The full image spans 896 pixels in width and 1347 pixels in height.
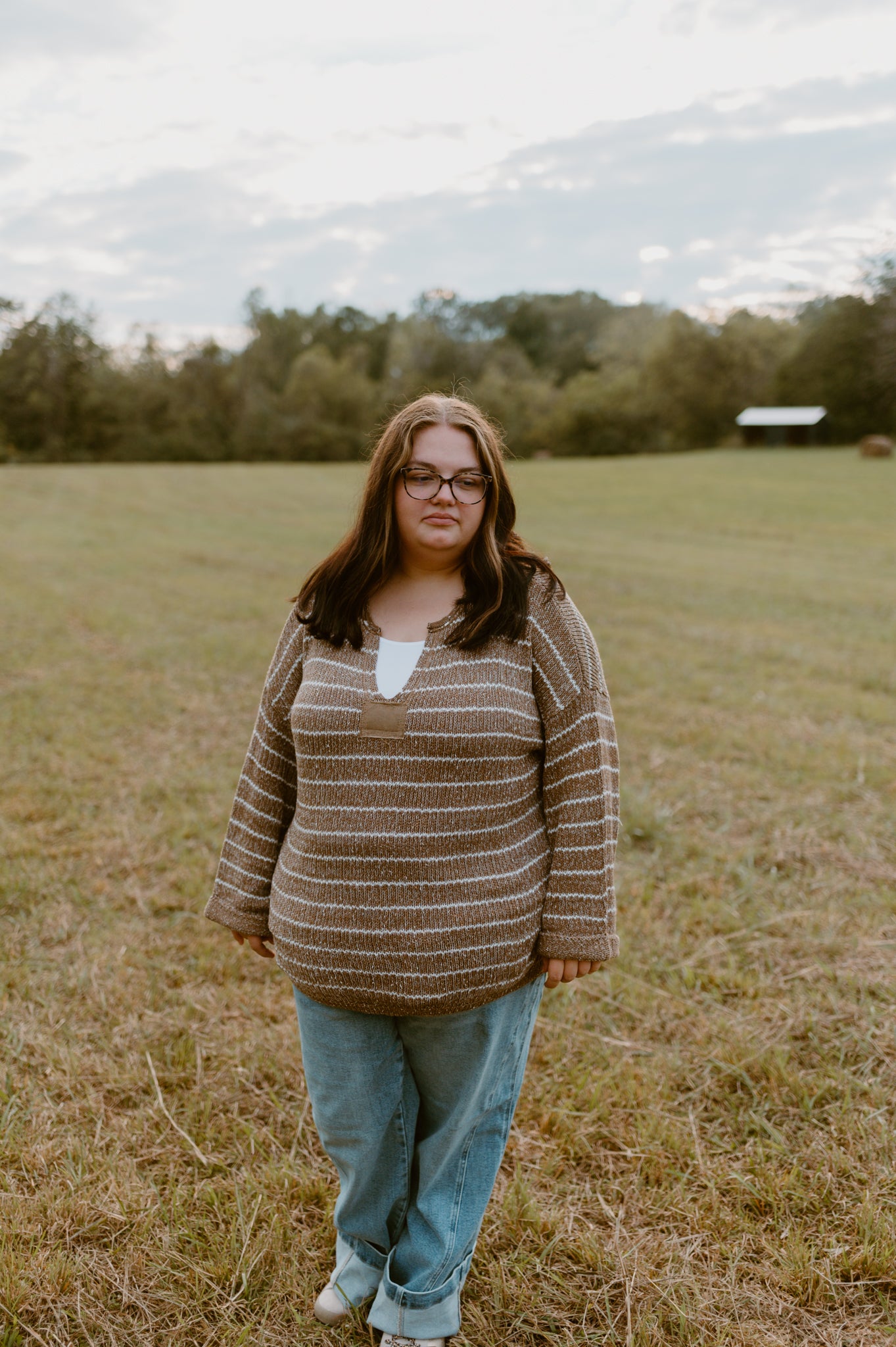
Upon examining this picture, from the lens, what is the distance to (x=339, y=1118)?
1.76 m

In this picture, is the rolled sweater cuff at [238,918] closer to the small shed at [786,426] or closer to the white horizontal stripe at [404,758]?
the white horizontal stripe at [404,758]

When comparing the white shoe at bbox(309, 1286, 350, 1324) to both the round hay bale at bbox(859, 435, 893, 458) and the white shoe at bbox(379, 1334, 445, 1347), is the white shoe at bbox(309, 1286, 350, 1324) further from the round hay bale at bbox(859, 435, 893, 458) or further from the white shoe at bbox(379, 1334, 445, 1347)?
the round hay bale at bbox(859, 435, 893, 458)

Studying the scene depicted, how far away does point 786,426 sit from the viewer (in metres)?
43.5

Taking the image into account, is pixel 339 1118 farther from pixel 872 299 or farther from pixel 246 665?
pixel 872 299

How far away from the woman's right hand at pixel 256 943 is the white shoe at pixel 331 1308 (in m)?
0.71

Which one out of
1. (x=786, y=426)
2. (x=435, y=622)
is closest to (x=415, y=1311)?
(x=435, y=622)

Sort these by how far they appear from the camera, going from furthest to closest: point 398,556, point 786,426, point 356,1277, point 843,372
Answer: point 843,372, point 786,426, point 356,1277, point 398,556

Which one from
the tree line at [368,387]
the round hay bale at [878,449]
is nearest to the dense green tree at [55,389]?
the tree line at [368,387]

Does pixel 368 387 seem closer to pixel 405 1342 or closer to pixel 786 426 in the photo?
pixel 786 426

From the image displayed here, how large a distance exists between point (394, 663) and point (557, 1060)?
1.59 meters

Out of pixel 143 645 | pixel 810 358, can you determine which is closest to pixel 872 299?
pixel 810 358

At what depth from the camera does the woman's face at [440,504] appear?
1.72m

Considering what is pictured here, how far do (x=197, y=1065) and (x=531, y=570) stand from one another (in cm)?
180

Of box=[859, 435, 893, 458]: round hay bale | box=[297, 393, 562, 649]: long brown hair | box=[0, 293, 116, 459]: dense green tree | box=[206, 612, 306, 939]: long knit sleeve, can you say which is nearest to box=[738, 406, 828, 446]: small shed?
box=[859, 435, 893, 458]: round hay bale
